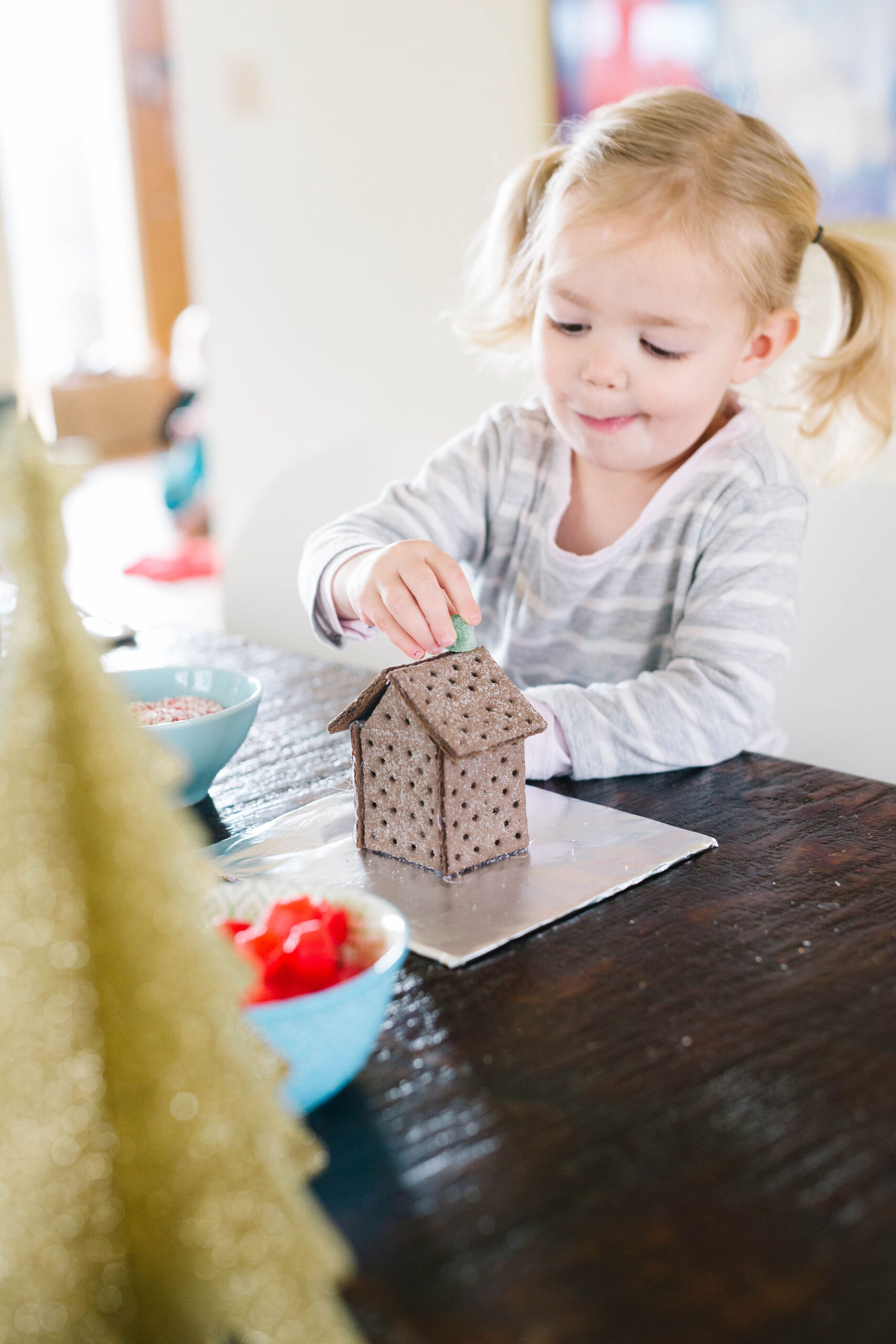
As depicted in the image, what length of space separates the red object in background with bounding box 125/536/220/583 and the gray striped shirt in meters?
3.03

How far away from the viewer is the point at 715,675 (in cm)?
101

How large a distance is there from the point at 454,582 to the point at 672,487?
405 millimetres

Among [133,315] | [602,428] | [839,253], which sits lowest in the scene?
[133,315]

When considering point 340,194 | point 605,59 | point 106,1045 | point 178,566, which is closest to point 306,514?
point 605,59

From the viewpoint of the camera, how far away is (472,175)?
2.06 metres

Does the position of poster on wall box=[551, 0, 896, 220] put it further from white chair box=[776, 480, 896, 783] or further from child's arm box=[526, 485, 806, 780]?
child's arm box=[526, 485, 806, 780]

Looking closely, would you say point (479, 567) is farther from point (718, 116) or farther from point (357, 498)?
point (718, 116)

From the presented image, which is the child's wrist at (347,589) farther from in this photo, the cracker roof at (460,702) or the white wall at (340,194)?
the white wall at (340,194)

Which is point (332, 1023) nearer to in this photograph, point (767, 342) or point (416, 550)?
point (416, 550)

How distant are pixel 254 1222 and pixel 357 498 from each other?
1.36 meters

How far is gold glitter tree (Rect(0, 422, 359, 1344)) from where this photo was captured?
37 centimetres

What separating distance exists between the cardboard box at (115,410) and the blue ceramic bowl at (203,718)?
5.97m

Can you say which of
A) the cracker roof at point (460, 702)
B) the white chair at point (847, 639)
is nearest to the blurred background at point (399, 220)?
the white chair at point (847, 639)

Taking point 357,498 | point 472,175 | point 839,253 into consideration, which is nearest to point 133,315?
point 472,175
